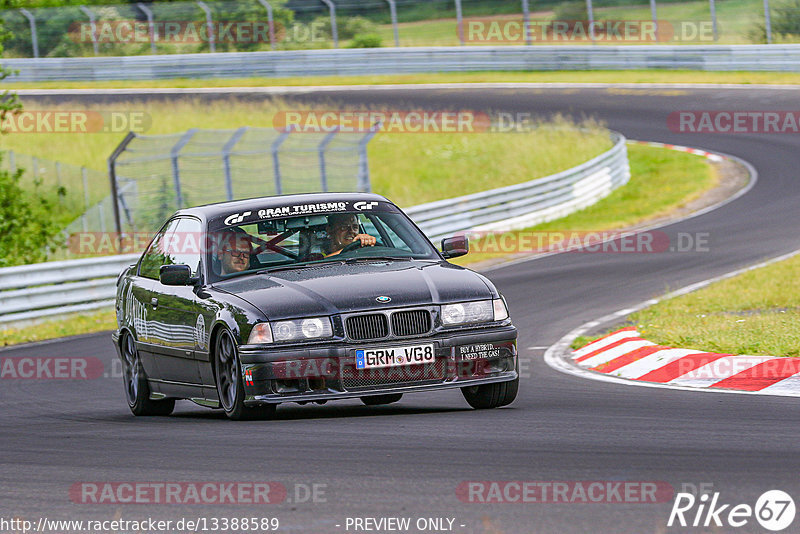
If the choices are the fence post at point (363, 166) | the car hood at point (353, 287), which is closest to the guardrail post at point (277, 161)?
the fence post at point (363, 166)

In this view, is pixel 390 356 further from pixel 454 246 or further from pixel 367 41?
pixel 367 41

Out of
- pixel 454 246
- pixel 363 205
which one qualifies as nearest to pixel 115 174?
pixel 363 205

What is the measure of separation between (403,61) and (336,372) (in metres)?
37.7

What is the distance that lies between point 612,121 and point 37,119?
1635 centimetres

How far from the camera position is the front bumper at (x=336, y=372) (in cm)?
785

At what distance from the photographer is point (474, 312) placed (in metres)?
8.17

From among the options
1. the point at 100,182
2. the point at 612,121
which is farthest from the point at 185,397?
the point at 612,121

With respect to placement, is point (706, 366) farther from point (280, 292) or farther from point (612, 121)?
point (612, 121)

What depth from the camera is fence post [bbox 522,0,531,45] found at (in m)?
42.5

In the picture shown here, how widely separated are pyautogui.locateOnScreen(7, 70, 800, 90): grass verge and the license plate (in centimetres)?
3088

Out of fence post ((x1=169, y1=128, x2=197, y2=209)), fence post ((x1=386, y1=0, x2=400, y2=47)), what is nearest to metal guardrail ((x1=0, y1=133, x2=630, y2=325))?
fence post ((x1=169, y1=128, x2=197, y2=209))

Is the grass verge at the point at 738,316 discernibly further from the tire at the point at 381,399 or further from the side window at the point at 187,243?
the side window at the point at 187,243

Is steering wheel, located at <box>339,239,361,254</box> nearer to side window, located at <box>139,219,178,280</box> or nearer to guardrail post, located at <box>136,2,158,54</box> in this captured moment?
side window, located at <box>139,219,178,280</box>

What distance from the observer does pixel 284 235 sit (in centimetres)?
901
